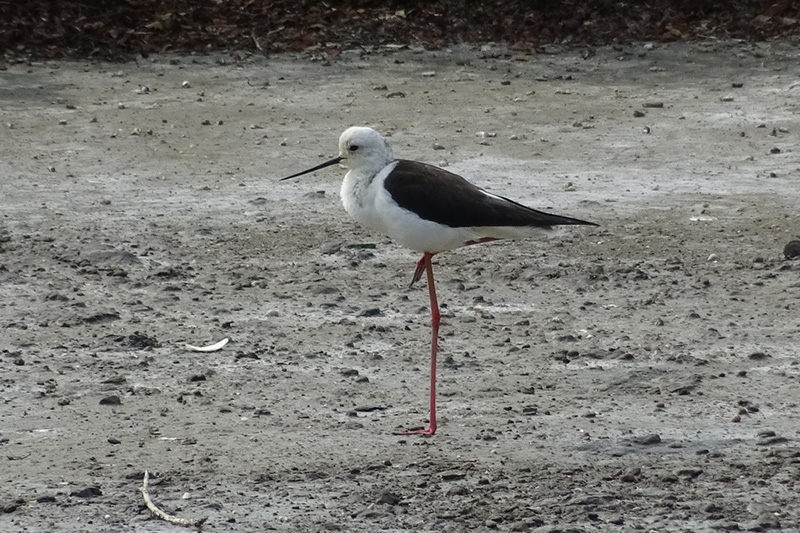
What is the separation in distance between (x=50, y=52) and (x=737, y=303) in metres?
6.81

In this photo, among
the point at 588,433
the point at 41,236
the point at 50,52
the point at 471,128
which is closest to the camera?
the point at 588,433

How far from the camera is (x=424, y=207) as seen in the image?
623 cm

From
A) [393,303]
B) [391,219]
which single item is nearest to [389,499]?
[391,219]

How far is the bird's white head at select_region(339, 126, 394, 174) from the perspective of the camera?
21.2 feet

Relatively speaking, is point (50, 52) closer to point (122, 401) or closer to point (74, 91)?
point (74, 91)

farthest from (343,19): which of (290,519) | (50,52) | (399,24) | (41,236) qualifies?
(290,519)

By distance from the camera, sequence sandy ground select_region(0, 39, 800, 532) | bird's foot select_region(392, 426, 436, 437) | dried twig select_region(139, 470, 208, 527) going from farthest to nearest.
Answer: bird's foot select_region(392, 426, 436, 437), sandy ground select_region(0, 39, 800, 532), dried twig select_region(139, 470, 208, 527)

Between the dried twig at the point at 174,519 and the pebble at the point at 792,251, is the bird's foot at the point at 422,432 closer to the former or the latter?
the dried twig at the point at 174,519

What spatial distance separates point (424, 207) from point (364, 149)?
434 millimetres

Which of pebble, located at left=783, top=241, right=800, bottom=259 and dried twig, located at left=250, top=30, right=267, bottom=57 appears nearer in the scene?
pebble, located at left=783, top=241, right=800, bottom=259

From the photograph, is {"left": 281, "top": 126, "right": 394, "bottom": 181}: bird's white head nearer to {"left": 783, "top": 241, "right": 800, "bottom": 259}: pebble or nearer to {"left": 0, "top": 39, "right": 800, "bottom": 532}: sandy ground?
{"left": 0, "top": 39, "right": 800, "bottom": 532}: sandy ground

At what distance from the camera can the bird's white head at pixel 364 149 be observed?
6473mm

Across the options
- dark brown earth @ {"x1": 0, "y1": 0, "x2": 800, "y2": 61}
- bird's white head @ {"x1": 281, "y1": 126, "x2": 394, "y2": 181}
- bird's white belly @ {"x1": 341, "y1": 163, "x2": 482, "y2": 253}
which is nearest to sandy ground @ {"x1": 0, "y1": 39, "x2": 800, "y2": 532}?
dark brown earth @ {"x1": 0, "y1": 0, "x2": 800, "y2": 61}

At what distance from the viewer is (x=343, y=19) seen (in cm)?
1338
